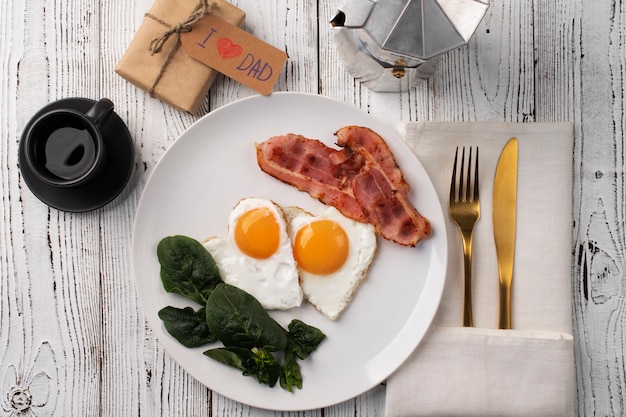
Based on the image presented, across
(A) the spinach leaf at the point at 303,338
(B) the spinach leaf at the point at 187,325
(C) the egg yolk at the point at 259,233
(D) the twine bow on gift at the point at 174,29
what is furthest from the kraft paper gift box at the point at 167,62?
(A) the spinach leaf at the point at 303,338

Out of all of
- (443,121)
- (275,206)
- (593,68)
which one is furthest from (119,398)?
(593,68)

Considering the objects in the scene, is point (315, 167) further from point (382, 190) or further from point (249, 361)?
point (249, 361)

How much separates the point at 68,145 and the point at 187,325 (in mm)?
607

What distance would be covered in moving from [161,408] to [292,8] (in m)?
1.31

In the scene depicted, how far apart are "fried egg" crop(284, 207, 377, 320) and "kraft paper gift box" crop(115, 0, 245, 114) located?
0.51 m

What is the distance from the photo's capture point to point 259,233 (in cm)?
167

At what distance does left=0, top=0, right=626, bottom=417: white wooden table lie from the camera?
182 cm

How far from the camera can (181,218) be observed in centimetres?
174

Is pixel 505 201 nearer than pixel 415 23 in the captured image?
No

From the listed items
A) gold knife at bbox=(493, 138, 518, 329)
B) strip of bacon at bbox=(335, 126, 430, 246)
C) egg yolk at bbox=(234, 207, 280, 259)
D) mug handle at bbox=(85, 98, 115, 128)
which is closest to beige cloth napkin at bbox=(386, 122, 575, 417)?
gold knife at bbox=(493, 138, 518, 329)

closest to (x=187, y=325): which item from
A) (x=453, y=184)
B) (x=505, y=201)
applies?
(x=453, y=184)

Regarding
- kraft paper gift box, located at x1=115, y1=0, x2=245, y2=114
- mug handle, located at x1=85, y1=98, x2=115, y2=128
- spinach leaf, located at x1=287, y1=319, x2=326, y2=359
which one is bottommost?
spinach leaf, located at x1=287, y1=319, x2=326, y2=359

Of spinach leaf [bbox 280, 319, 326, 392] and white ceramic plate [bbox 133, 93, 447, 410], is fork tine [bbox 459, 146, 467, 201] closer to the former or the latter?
white ceramic plate [bbox 133, 93, 447, 410]

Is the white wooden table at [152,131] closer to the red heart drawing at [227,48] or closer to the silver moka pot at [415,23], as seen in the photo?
the red heart drawing at [227,48]
